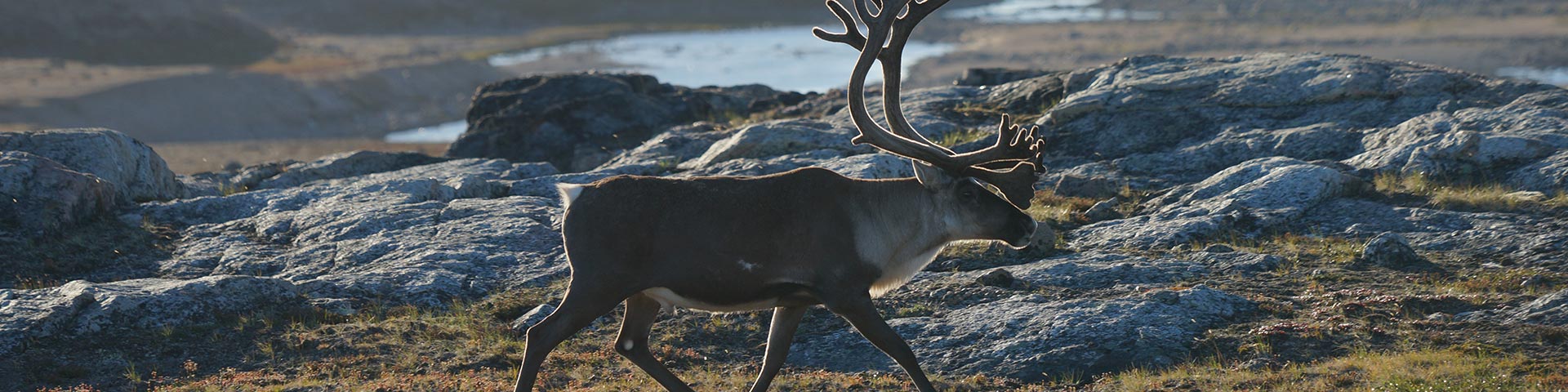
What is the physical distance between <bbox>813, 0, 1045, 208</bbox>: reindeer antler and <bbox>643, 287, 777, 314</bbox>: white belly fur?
146 centimetres

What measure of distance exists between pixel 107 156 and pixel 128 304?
6828 mm

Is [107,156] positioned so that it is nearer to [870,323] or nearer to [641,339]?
[641,339]

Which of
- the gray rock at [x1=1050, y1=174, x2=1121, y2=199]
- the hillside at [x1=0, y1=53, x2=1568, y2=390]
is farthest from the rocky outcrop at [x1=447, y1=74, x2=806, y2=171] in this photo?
the gray rock at [x1=1050, y1=174, x2=1121, y2=199]

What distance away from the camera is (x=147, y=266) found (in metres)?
15.2

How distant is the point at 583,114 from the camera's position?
27266mm

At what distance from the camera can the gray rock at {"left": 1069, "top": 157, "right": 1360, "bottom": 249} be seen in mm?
14539

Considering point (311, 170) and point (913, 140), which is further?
point (311, 170)

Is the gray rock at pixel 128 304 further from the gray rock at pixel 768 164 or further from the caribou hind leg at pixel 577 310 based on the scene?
the gray rock at pixel 768 164

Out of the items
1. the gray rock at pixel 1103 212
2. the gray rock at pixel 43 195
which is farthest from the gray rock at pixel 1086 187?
the gray rock at pixel 43 195

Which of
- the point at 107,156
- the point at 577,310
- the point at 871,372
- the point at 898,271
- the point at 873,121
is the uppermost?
the point at 873,121

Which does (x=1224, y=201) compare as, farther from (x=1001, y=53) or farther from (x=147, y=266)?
(x=1001, y=53)

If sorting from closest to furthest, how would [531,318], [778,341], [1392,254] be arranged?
[778,341] → [531,318] → [1392,254]

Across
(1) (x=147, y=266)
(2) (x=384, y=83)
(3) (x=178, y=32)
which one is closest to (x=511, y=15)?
(3) (x=178, y=32)

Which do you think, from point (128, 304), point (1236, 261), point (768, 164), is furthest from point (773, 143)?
point (128, 304)
